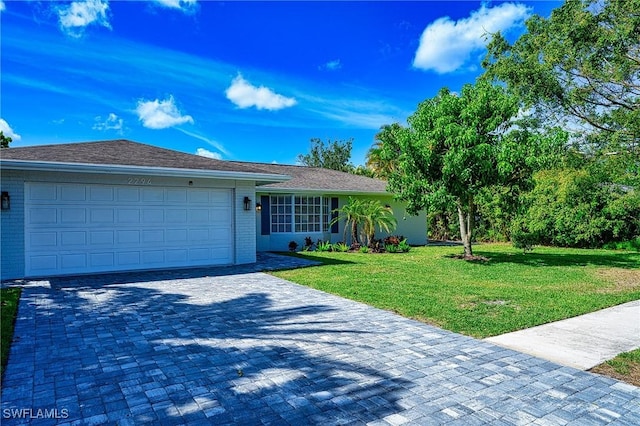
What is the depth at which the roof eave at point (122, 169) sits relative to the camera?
8.49m

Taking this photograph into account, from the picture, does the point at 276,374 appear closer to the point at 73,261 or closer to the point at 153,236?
the point at 153,236

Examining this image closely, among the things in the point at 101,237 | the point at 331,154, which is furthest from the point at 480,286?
the point at 331,154

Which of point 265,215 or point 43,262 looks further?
point 265,215

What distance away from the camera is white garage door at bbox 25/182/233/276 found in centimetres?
909

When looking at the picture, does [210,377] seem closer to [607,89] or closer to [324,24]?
[324,24]

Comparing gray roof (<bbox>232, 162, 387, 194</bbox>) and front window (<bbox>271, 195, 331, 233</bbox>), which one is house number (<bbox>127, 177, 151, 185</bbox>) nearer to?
gray roof (<bbox>232, 162, 387, 194</bbox>)

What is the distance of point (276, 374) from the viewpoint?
3.91 meters

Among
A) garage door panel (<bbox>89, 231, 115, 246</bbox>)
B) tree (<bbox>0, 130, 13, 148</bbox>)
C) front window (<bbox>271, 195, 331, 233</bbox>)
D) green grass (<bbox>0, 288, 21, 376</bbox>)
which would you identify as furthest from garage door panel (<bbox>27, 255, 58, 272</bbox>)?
tree (<bbox>0, 130, 13, 148</bbox>)

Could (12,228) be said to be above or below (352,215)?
below

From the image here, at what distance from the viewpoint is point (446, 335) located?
5.28m

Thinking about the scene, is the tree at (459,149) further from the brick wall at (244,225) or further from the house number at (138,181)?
the house number at (138,181)

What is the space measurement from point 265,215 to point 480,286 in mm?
9168

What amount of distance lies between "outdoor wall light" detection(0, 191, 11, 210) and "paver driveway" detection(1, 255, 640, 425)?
3.39 m

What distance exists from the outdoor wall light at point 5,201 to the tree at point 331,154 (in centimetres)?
3475
